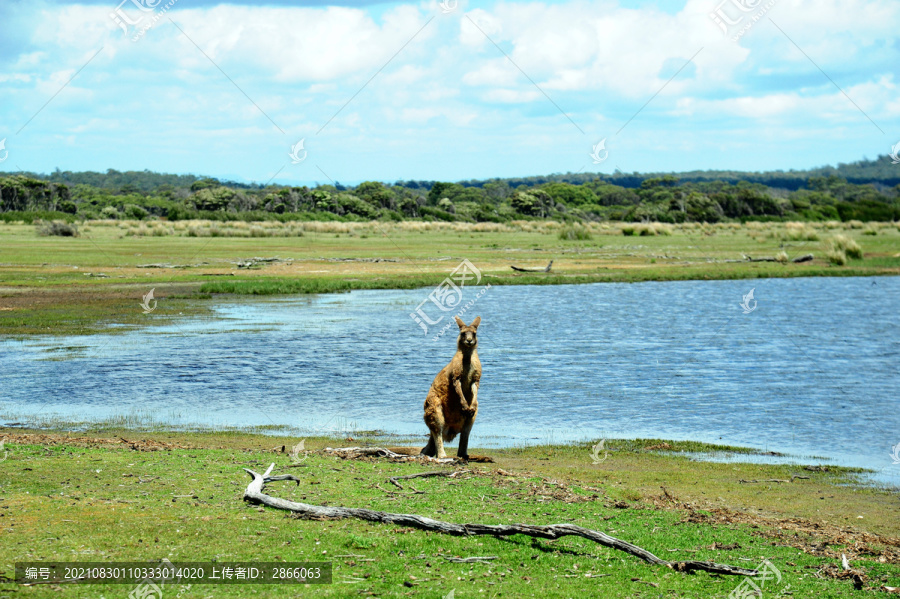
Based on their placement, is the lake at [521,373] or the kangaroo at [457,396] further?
the lake at [521,373]

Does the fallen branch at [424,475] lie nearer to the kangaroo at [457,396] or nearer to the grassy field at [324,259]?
the kangaroo at [457,396]

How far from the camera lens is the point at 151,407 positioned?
1722 centimetres

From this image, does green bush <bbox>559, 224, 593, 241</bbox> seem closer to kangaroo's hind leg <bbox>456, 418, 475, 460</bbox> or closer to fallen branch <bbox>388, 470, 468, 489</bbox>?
kangaroo's hind leg <bbox>456, 418, 475, 460</bbox>

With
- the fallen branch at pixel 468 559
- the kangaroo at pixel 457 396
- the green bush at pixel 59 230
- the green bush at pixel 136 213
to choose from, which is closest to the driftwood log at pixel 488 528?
the fallen branch at pixel 468 559

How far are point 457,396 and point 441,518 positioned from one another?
10.5 feet

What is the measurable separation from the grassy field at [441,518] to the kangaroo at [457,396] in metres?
0.62

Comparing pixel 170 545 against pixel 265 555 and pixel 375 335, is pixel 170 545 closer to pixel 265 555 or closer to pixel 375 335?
pixel 265 555

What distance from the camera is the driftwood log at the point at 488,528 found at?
25.1 feet

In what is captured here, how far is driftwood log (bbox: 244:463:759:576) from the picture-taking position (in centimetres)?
764

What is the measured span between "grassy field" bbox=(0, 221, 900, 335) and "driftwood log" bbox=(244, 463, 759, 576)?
67.8 feet

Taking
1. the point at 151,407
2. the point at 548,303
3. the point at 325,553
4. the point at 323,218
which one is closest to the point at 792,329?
the point at 548,303

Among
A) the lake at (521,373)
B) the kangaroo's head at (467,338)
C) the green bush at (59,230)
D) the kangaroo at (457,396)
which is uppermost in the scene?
the green bush at (59,230)

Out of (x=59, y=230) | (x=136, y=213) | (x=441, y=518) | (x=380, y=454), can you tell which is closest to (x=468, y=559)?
(x=441, y=518)

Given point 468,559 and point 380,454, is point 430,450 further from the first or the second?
point 468,559
